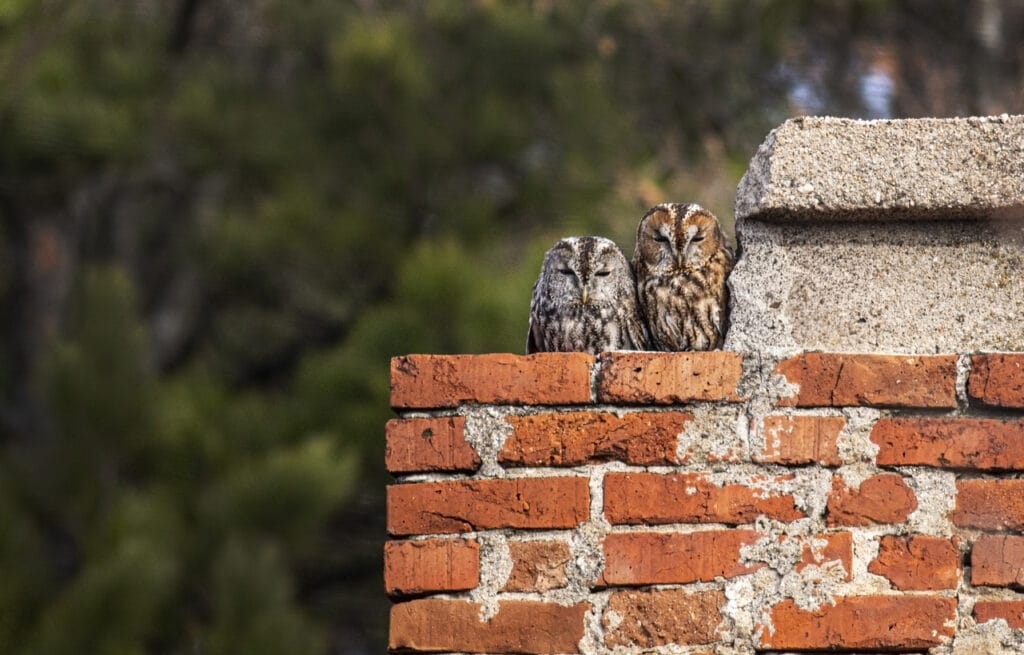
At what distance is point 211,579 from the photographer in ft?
18.9

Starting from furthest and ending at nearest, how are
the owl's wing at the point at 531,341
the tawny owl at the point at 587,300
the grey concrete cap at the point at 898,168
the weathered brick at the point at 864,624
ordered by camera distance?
the owl's wing at the point at 531,341 < the tawny owl at the point at 587,300 < the grey concrete cap at the point at 898,168 < the weathered brick at the point at 864,624

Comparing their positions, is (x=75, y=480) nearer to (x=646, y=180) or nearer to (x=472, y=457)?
(x=646, y=180)

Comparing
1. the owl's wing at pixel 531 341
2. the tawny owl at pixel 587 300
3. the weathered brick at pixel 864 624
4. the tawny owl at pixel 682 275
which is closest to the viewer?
the weathered brick at pixel 864 624

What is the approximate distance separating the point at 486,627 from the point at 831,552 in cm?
39

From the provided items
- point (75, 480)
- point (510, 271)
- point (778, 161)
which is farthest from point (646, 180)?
point (778, 161)

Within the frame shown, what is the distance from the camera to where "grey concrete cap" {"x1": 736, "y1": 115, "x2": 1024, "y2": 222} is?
192 centimetres

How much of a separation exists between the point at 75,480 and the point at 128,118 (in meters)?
1.72

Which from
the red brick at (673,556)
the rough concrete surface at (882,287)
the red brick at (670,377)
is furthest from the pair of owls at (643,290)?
the red brick at (673,556)

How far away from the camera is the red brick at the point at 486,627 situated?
5.81ft

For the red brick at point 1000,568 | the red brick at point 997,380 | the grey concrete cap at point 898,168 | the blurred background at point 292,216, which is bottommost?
the red brick at point 1000,568

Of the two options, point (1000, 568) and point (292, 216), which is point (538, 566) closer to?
point (1000, 568)

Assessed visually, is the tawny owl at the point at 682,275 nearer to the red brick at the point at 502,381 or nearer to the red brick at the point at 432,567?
the red brick at the point at 502,381

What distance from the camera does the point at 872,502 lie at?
5.82 feet

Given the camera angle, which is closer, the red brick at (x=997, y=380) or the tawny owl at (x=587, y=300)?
the red brick at (x=997, y=380)
